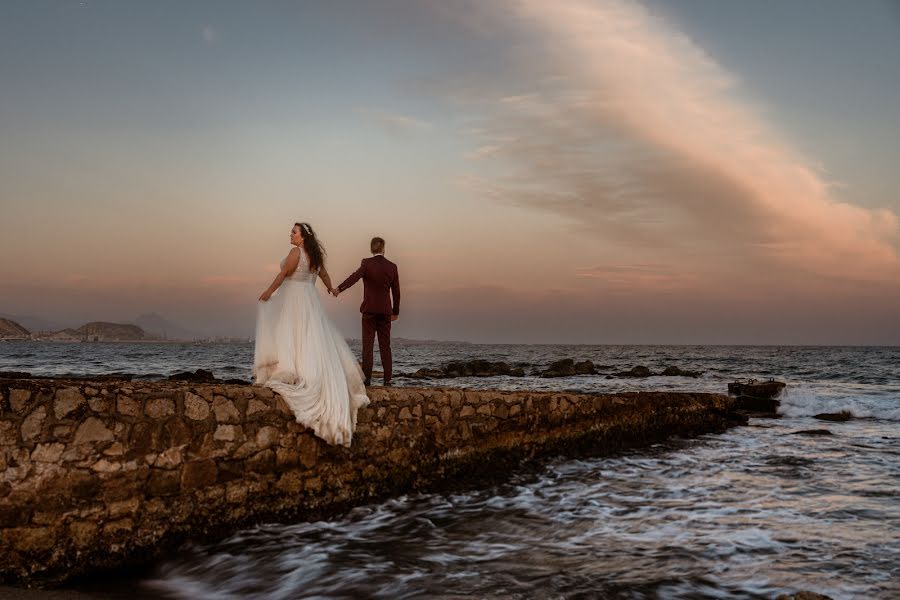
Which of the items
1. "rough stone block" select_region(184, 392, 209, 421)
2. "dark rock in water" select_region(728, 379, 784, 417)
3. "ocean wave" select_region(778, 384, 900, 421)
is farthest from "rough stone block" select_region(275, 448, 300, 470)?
"ocean wave" select_region(778, 384, 900, 421)

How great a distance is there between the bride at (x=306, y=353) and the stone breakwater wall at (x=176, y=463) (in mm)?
196

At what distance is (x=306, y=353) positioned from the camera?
6.28m

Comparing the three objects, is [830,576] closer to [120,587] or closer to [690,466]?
[690,466]

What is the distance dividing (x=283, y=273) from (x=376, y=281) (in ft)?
8.08

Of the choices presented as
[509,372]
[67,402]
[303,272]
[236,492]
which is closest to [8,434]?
[67,402]

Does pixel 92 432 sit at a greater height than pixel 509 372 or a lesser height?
greater

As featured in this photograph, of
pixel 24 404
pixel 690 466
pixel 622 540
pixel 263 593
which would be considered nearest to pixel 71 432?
pixel 24 404

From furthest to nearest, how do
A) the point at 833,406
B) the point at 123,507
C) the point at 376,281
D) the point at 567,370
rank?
the point at 567,370
the point at 833,406
the point at 376,281
the point at 123,507

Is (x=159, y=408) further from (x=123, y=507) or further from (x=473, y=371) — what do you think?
(x=473, y=371)

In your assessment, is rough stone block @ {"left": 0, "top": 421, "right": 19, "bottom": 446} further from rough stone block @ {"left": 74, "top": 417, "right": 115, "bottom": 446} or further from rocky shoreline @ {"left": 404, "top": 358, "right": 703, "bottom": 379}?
rocky shoreline @ {"left": 404, "top": 358, "right": 703, "bottom": 379}

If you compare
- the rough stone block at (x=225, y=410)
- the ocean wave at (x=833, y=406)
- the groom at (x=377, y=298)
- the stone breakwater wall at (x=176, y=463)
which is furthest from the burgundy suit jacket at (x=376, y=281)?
the ocean wave at (x=833, y=406)

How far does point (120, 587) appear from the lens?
4.51 metres

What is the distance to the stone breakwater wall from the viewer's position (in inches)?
173

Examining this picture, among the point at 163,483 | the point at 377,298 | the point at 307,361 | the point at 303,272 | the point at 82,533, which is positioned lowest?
the point at 82,533
